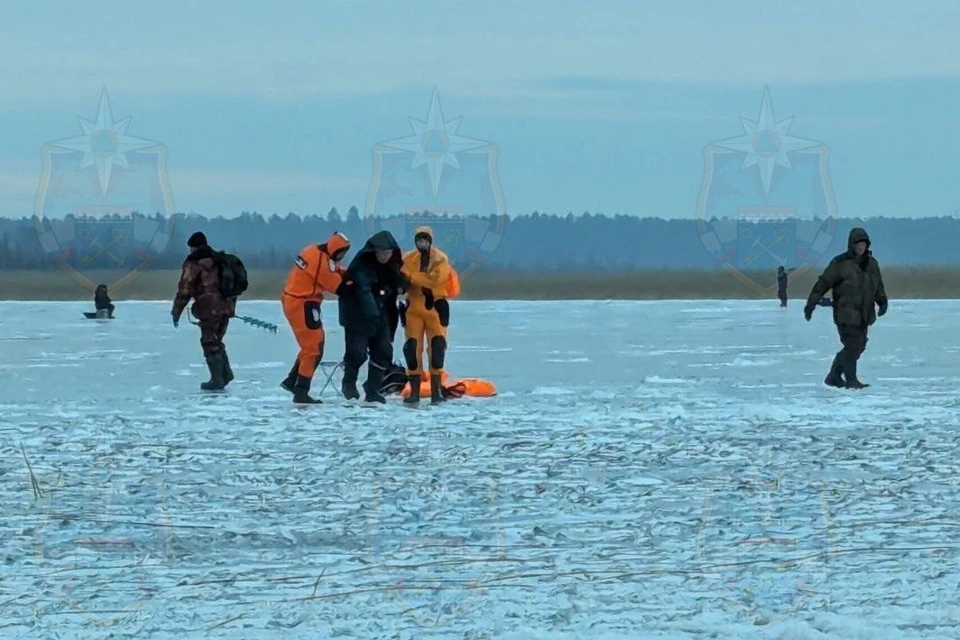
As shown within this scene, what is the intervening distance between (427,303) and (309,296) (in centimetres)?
97

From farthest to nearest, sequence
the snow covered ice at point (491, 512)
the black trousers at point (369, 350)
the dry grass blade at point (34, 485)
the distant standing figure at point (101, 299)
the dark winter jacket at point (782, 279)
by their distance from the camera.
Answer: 1. the dark winter jacket at point (782, 279)
2. the distant standing figure at point (101, 299)
3. the black trousers at point (369, 350)
4. the dry grass blade at point (34, 485)
5. the snow covered ice at point (491, 512)

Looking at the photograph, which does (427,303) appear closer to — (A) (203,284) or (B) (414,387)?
(B) (414,387)

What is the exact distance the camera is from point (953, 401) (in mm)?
14703

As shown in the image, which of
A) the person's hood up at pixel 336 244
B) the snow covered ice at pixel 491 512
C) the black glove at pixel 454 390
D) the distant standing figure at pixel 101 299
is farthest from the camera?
the distant standing figure at pixel 101 299

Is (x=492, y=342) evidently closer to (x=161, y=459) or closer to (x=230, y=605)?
(x=161, y=459)

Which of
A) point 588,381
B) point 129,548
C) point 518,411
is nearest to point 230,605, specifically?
point 129,548

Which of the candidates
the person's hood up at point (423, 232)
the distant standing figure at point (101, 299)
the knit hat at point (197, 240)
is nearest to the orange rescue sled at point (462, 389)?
the person's hood up at point (423, 232)

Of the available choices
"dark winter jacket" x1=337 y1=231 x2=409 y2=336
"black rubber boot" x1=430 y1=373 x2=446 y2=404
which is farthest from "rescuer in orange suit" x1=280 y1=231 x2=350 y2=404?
"black rubber boot" x1=430 y1=373 x2=446 y2=404

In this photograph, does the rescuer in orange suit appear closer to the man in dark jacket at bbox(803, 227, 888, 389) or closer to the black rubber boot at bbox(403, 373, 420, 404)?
the black rubber boot at bbox(403, 373, 420, 404)

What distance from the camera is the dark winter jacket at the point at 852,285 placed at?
16.2 m

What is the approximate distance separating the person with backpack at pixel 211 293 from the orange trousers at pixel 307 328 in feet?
5.88

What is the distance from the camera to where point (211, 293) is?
639 inches

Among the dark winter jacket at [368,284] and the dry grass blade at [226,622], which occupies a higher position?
the dark winter jacket at [368,284]

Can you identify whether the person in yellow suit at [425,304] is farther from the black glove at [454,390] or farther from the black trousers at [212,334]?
the black trousers at [212,334]
